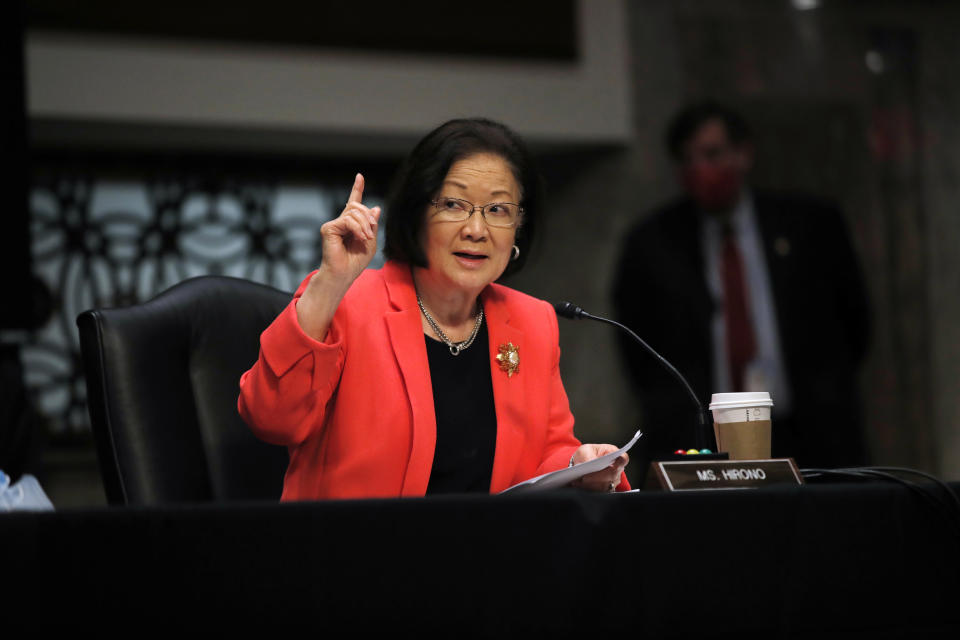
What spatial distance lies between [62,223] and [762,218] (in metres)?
2.64

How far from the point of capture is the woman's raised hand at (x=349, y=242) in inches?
59.6

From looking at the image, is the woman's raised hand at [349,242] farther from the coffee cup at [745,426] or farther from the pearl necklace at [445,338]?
the coffee cup at [745,426]

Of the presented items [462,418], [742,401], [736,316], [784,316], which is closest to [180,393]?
[462,418]

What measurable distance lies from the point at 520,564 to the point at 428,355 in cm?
80

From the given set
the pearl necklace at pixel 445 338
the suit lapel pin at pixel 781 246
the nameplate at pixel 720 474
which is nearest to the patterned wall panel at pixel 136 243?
the suit lapel pin at pixel 781 246

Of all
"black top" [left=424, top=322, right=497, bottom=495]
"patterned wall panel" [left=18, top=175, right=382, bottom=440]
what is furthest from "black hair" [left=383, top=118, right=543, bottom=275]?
"patterned wall panel" [left=18, top=175, right=382, bottom=440]

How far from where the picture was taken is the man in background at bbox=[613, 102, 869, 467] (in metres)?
3.13

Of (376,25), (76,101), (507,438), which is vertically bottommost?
(507,438)

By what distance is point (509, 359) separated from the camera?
1841mm

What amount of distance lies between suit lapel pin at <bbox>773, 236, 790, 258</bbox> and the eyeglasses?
162 centimetres

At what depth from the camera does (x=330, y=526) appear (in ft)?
3.22

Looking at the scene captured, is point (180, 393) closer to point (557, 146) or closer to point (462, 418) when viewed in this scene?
point (462, 418)

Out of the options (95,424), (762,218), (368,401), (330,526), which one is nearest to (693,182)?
(762,218)

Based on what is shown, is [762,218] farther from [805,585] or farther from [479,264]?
[805,585]
